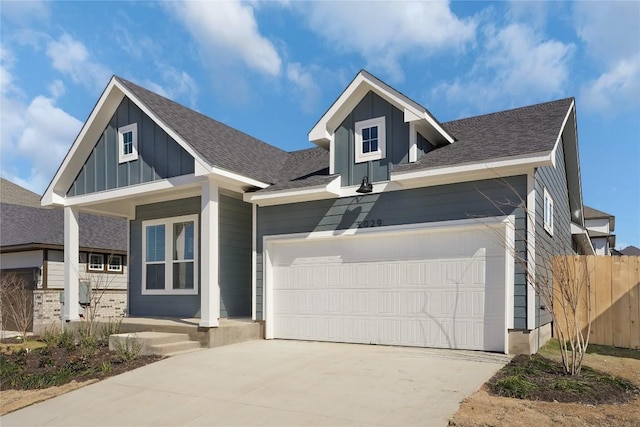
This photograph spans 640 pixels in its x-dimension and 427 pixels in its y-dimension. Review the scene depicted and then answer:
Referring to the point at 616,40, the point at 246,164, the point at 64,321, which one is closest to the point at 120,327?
the point at 64,321

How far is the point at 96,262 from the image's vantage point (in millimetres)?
17812

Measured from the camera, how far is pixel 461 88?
15406 millimetres

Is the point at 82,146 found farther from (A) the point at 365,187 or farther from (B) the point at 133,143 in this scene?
(A) the point at 365,187

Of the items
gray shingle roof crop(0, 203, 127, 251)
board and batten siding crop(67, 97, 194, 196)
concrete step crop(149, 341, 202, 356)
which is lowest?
concrete step crop(149, 341, 202, 356)

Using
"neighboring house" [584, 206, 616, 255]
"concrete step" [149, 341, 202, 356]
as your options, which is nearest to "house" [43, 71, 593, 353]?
"concrete step" [149, 341, 202, 356]

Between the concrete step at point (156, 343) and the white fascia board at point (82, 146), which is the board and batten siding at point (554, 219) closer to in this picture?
the concrete step at point (156, 343)

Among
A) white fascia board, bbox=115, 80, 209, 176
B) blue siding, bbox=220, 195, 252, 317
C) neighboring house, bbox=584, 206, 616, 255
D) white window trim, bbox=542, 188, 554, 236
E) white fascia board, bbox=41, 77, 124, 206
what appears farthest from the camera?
neighboring house, bbox=584, 206, 616, 255

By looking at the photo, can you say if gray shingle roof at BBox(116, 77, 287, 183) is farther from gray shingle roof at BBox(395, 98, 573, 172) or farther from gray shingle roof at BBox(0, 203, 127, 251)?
gray shingle roof at BBox(0, 203, 127, 251)

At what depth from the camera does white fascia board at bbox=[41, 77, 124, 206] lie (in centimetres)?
1143

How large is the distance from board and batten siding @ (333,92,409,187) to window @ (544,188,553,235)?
2888 mm

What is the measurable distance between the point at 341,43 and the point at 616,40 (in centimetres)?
704

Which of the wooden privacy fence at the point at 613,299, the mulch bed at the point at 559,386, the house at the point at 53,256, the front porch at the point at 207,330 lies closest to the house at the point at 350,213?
the front porch at the point at 207,330

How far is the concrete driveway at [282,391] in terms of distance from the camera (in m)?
5.30

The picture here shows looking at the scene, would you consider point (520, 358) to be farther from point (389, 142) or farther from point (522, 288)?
point (389, 142)
